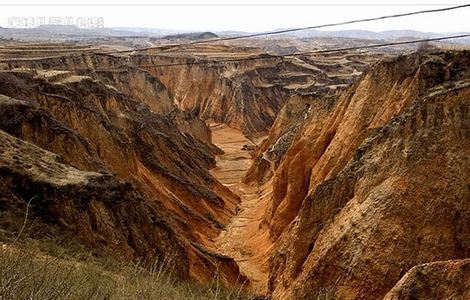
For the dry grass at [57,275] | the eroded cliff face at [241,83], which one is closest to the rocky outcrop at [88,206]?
the dry grass at [57,275]

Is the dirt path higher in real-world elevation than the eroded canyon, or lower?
lower

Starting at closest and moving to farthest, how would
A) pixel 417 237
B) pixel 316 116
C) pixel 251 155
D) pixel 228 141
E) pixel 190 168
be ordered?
pixel 417 237 < pixel 316 116 < pixel 190 168 < pixel 251 155 < pixel 228 141

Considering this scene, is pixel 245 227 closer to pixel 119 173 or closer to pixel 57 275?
pixel 119 173

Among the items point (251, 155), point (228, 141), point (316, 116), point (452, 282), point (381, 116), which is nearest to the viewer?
point (452, 282)

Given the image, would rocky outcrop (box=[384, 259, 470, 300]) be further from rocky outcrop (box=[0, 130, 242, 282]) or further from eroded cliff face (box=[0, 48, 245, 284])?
rocky outcrop (box=[0, 130, 242, 282])

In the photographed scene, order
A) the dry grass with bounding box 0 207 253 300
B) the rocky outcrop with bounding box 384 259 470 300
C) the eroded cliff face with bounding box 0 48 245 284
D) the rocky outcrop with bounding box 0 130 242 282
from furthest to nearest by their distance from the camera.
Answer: the eroded cliff face with bounding box 0 48 245 284, the rocky outcrop with bounding box 0 130 242 282, the rocky outcrop with bounding box 384 259 470 300, the dry grass with bounding box 0 207 253 300

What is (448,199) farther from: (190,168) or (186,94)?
(186,94)

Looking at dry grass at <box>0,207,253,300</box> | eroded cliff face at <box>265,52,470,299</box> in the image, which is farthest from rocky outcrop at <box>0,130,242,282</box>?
eroded cliff face at <box>265,52,470,299</box>

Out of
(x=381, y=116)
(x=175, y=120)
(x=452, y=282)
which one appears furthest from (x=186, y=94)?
(x=452, y=282)
